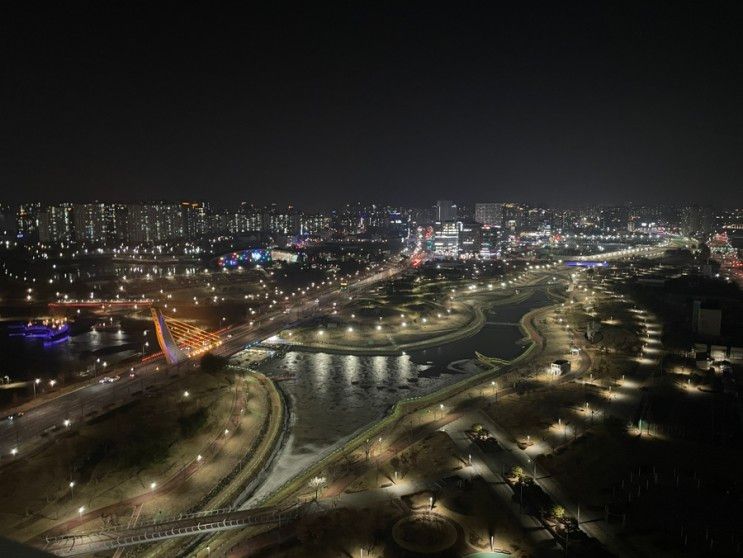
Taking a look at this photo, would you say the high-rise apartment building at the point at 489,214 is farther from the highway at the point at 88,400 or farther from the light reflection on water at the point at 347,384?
the highway at the point at 88,400

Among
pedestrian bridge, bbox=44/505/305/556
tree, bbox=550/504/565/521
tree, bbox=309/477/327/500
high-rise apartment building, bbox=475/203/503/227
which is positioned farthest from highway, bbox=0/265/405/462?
high-rise apartment building, bbox=475/203/503/227

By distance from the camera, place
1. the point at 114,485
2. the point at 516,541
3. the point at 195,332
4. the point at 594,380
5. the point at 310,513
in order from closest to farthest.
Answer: the point at 516,541 → the point at 310,513 → the point at 114,485 → the point at 594,380 → the point at 195,332

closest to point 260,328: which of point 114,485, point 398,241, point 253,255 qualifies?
point 114,485

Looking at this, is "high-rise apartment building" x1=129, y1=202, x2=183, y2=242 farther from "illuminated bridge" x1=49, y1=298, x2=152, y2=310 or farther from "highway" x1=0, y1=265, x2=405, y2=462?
"highway" x1=0, y1=265, x2=405, y2=462

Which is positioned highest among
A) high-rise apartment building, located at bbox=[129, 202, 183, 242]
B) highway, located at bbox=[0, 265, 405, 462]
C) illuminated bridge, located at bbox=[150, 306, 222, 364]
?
high-rise apartment building, located at bbox=[129, 202, 183, 242]

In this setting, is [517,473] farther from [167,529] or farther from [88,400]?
[88,400]

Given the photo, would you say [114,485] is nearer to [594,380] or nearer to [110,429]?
[110,429]
